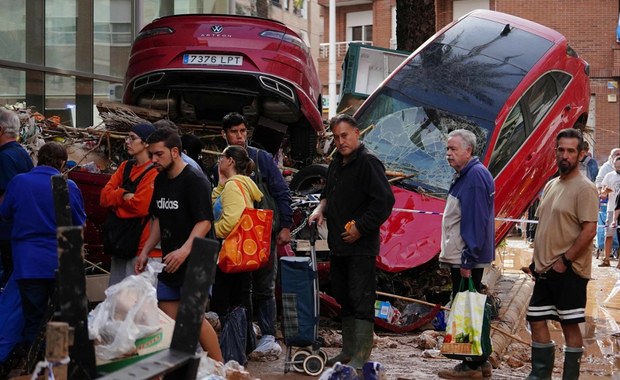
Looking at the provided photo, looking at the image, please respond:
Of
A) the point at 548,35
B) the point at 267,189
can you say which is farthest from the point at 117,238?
the point at 548,35

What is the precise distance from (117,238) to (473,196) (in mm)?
2596

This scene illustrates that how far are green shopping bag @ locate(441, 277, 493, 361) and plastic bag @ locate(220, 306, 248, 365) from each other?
1446 millimetres

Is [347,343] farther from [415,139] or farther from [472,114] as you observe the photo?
[472,114]

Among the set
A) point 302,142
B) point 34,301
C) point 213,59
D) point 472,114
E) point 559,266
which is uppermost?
point 213,59

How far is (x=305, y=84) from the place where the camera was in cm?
1121

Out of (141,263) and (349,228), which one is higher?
(349,228)

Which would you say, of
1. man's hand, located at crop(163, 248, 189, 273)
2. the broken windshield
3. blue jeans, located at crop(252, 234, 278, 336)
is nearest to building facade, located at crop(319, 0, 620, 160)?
the broken windshield

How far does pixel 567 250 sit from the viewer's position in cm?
742

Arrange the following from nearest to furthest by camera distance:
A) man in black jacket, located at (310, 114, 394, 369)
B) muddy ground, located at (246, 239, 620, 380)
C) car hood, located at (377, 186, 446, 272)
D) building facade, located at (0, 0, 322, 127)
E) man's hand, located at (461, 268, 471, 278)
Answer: man in black jacket, located at (310, 114, 394, 369) < man's hand, located at (461, 268, 471, 278) < muddy ground, located at (246, 239, 620, 380) < car hood, located at (377, 186, 446, 272) < building facade, located at (0, 0, 322, 127)

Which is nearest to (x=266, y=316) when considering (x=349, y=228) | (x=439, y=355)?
(x=349, y=228)

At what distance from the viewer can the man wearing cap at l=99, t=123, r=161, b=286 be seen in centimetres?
748

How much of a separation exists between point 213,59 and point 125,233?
3.38 m

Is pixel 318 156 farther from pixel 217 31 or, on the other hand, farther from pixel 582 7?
pixel 582 7

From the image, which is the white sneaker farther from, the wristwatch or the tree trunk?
the tree trunk
